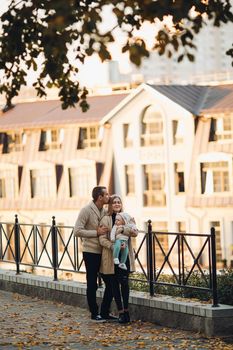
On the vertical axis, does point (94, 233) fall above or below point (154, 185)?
below

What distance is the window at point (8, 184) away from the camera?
84125 mm

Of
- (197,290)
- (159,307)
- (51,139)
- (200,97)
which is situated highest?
(200,97)

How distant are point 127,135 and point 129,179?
2682 millimetres

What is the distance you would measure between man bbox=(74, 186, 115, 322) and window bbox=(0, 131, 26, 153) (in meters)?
66.9

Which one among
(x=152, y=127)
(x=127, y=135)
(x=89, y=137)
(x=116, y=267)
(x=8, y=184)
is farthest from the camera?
(x=8, y=184)

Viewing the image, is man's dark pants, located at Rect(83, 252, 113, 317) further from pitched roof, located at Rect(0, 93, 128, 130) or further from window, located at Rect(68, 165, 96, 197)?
→ window, located at Rect(68, 165, 96, 197)

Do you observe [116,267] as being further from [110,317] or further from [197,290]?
[197,290]

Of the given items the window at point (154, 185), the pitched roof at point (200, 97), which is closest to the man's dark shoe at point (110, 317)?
the pitched roof at point (200, 97)

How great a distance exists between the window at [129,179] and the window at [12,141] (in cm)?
928

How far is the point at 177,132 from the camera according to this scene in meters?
73.8

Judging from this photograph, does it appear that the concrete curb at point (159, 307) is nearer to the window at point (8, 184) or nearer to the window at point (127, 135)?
the window at point (127, 135)

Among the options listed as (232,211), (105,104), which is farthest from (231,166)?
(105,104)

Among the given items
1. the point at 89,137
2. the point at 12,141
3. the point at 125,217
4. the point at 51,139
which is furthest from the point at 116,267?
the point at 12,141

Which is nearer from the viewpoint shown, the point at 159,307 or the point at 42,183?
the point at 159,307
